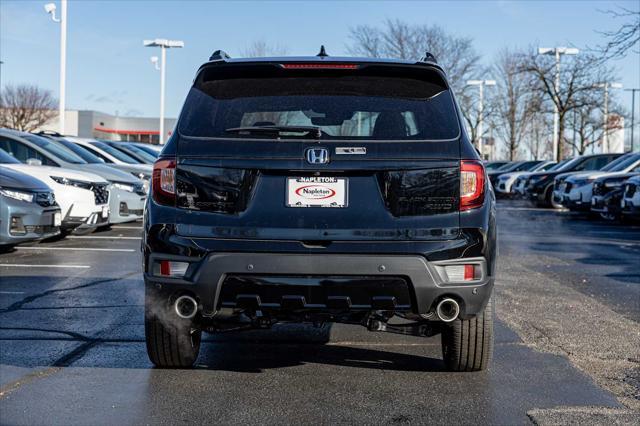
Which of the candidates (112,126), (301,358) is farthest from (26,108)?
(301,358)

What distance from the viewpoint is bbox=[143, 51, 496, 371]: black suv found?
14.2 feet

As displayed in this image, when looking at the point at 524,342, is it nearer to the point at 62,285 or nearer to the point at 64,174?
the point at 62,285

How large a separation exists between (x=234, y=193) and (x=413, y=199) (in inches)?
36.2

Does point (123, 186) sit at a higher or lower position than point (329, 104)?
lower

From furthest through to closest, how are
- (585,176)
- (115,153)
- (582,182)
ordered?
(585,176) → (582,182) → (115,153)

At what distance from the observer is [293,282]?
4.32 m

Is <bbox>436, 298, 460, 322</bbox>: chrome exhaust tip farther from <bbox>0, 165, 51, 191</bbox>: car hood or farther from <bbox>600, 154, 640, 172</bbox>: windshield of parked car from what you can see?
<bbox>600, 154, 640, 172</bbox>: windshield of parked car

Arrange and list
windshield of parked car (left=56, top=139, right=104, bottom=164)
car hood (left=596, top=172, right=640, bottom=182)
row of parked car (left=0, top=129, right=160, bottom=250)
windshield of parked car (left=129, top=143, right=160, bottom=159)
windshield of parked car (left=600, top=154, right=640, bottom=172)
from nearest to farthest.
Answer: row of parked car (left=0, top=129, right=160, bottom=250) < windshield of parked car (left=56, top=139, right=104, bottom=164) < car hood (left=596, top=172, right=640, bottom=182) < windshield of parked car (left=600, top=154, right=640, bottom=172) < windshield of parked car (left=129, top=143, right=160, bottom=159)

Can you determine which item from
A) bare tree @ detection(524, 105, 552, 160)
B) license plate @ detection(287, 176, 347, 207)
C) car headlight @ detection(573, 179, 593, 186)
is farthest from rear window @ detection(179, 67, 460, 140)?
bare tree @ detection(524, 105, 552, 160)

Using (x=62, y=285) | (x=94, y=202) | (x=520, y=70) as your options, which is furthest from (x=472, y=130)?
(x=62, y=285)

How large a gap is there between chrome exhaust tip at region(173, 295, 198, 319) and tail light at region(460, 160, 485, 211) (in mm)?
1489

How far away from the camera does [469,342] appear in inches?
197

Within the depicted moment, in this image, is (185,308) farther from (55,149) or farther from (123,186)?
(55,149)

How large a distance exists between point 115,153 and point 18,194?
8610 millimetres
